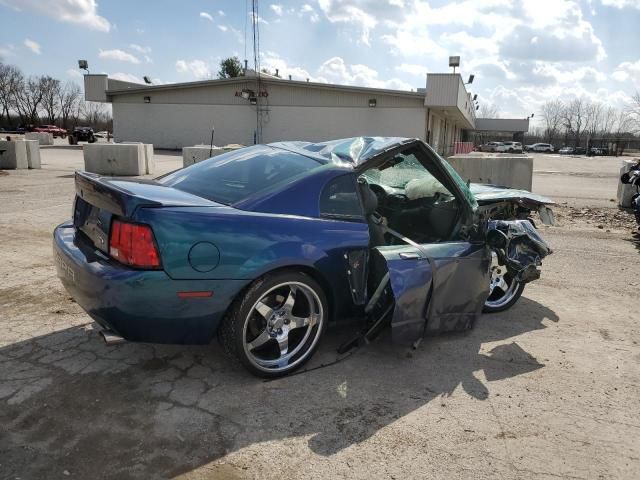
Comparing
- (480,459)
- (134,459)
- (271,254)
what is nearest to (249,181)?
(271,254)

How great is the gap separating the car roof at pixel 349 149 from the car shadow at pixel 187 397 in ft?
4.63

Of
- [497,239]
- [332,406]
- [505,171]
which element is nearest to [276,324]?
[332,406]

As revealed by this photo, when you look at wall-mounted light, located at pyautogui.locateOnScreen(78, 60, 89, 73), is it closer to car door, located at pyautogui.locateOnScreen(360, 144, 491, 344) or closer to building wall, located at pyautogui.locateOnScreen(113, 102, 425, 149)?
building wall, located at pyautogui.locateOnScreen(113, 102, 425, 149)

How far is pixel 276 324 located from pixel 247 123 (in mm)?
31511

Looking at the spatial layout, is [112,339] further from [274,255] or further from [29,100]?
[29,100]

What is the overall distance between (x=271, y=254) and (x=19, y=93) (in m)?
95.0

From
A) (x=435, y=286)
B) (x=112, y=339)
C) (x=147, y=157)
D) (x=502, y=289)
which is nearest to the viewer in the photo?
(x=112, y=339)

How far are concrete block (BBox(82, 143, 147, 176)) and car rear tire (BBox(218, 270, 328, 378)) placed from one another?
1410 centimetres

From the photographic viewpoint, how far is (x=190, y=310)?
9.49ft

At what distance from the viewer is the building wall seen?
3017 centimetres

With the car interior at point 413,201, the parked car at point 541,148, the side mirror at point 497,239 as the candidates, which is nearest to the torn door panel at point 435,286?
the side mirror at point 497,239

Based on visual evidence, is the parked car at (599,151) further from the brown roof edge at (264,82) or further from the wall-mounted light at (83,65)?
the wall-mounted light at (83,65)

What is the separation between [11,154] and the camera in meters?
16.2

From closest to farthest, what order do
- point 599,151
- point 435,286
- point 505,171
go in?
point 435,286, point 505,171, point 599,151
